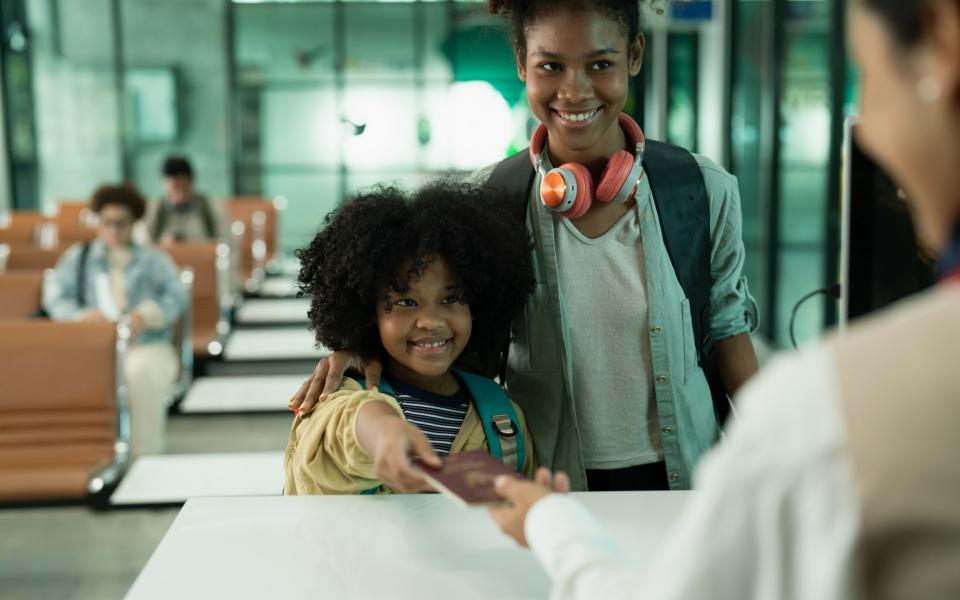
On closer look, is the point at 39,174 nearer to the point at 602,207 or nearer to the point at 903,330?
the point at 602,207

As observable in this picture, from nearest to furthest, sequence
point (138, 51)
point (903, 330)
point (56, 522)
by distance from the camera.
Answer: point (903, 330)
point (56, 522)
point (138, 51)

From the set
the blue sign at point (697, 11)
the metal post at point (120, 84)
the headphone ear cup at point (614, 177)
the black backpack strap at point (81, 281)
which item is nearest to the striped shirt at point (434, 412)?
the headphone ear cup at point (614, 177)

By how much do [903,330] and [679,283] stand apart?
4.16 ft

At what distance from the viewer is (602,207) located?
1.85 meters

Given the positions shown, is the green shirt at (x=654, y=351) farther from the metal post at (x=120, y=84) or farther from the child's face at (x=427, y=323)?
the metal post at (x=120, y=84)

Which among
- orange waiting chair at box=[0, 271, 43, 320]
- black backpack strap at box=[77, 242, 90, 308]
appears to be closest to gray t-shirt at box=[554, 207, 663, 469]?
orange waiting chair at box=[0, 271, 43, 320]

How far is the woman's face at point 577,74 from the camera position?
177cm

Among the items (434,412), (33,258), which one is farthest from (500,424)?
(33,258)

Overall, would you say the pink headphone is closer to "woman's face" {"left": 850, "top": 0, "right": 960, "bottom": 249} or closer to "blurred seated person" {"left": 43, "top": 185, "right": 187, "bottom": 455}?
"woman's face" {"left": 850, "top": 0, "right": 960, "bottom": 249}

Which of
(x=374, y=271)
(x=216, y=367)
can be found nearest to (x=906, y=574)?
(x=374, y=271)

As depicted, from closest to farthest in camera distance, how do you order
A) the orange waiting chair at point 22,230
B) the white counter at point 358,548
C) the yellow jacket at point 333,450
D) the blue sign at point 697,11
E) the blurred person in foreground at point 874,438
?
the blurred person in foreground at point 874,438 < the white counter at point 358,548 < the yellow jacket at point 333,450 < the blue sign at point 697,11 < the orange waiting chair at point 22,230

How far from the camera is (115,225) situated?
5.52 meters

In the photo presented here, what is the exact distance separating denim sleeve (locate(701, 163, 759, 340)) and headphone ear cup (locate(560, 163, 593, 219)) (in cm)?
25

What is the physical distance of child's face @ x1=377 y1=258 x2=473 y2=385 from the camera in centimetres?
185
